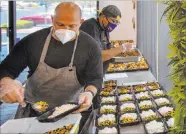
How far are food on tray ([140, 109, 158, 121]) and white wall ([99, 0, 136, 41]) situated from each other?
4.06 meters

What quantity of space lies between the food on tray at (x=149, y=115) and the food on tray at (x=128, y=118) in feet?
0.16

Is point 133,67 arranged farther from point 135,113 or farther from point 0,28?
point 0,28

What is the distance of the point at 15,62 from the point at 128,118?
714 millimetres

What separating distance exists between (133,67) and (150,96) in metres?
1.05

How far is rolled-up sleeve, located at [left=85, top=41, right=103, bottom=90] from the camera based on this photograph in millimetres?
1501

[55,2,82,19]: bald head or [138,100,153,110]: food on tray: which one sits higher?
[55,2,82,19]: bald head

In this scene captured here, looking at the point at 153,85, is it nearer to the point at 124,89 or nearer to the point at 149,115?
the point at 124,89

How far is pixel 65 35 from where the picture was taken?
1.50m

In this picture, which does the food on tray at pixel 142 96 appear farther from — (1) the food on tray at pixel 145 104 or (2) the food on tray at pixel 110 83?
(2) the food on tray at pixel 110 83

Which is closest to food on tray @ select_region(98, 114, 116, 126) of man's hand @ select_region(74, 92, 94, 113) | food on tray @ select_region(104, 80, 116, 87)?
A: man's hand @ select_region(74, 92, 94, 113)

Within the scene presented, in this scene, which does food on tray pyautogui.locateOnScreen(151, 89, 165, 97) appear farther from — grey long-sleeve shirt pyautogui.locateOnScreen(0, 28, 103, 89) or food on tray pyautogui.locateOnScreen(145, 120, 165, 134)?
grey long-sleeve shirt pyautogui.locateOnScreen(0, 28, 103, 89)

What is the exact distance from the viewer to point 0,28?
15.8 ft

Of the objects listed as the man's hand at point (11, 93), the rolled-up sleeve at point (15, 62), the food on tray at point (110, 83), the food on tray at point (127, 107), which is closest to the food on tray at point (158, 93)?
the food on tray at point (127, 107)

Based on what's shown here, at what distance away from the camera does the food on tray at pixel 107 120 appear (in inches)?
59.8
